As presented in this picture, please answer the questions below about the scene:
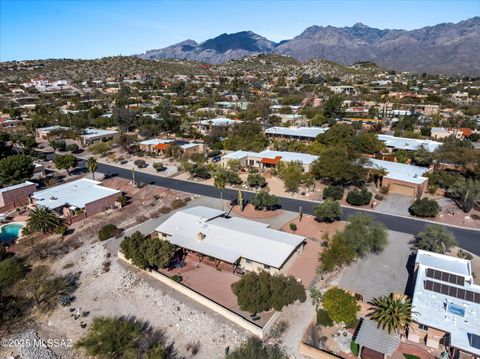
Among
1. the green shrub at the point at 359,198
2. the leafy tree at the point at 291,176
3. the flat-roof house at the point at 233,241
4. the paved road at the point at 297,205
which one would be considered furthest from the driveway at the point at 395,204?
the flat-roof house at the point at 233,241

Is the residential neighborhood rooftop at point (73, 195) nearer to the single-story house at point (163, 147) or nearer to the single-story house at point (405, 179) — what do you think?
the single-story house at point (163, 147)

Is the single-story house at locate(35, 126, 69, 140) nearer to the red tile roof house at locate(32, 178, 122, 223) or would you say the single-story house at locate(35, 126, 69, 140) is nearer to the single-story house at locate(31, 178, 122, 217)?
the single-story house at locate(31, 178, 122, 217)

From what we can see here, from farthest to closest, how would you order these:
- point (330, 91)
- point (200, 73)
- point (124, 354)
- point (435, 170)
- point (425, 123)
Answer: point (200, 73), point (330, 91), point (425, 123), point (435, 170), point (124, 354)

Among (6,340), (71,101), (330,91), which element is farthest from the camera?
(330,91)

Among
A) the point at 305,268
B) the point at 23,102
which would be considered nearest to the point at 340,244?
the point at 305,268

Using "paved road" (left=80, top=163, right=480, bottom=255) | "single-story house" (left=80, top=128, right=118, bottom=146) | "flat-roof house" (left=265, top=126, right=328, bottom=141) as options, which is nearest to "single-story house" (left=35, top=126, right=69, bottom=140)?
"single-story house" (left=80, top=128, right=118, bottom=146)

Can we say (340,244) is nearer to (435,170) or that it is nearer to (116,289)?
(116,289)

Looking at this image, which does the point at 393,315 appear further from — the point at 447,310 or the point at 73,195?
the point at 73,195

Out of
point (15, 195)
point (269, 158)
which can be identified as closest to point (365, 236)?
point (269, 158)
